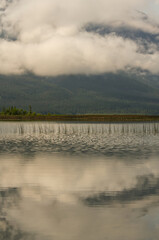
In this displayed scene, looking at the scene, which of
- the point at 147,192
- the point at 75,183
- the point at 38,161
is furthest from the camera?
the point at 38,161

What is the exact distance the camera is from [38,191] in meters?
18.1

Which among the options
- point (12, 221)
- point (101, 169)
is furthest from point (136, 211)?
point (101, 169)

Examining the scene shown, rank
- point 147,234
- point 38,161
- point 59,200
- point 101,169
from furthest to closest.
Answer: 1. point 38,161
2. point 101,169
3. point 59,200
4. point 147,234

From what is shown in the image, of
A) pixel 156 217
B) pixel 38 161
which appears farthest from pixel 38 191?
pixel 38 161

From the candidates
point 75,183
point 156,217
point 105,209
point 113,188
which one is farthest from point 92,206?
point 75,183

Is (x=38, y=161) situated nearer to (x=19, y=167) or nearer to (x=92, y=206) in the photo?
(x=19, y=167)

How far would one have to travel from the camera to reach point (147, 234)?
38.4ft

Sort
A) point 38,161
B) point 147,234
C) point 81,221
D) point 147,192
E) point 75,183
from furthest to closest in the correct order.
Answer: point 38,161 → point 75,183 → point 147,192 → point 81,221 → point 147,234

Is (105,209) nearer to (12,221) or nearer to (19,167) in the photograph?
(12,221)

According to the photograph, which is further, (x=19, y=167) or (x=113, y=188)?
(x=19, y=167)

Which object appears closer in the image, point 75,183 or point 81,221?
point 81,221

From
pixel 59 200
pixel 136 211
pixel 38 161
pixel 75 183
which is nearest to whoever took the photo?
pixel 136 211

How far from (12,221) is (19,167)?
13.6 m

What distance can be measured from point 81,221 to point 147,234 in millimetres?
2563
